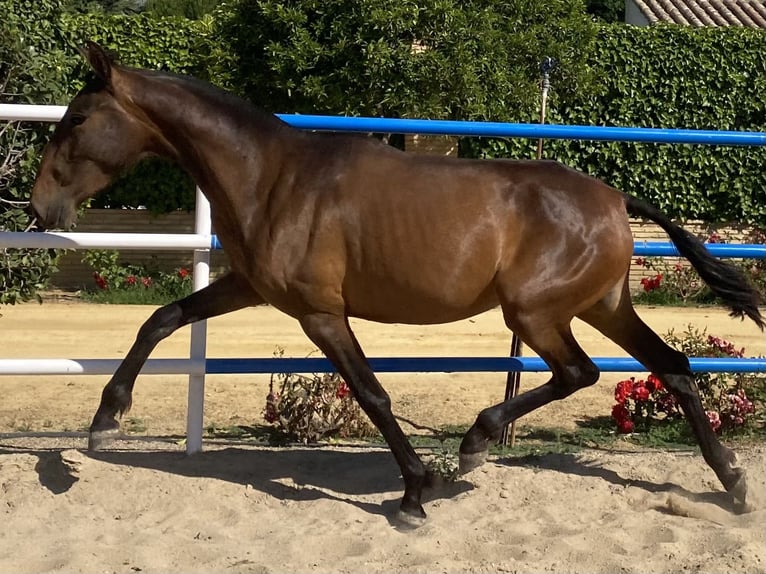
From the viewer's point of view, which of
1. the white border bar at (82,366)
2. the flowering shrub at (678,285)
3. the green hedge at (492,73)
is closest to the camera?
the white border bar at (82,366)

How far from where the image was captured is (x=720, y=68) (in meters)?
13.7

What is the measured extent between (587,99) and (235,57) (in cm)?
477

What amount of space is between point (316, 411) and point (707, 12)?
18.2 meters

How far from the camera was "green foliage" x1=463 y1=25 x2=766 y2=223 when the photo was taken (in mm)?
13523

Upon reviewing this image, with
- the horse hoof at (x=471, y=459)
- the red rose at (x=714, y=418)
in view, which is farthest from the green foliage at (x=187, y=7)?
the horse hoof at (x=471, y=459)

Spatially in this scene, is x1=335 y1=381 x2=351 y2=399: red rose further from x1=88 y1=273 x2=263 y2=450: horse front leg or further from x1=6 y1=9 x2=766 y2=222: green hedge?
x1=6 y1=9 x2=766 y2=222: green hedge

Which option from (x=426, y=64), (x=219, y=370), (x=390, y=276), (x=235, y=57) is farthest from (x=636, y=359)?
(x=235, y=57)

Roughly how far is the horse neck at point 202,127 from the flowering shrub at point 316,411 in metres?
1.68

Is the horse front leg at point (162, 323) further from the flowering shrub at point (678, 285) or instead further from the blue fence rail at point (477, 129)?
the flowering shrub at point (678, 285)

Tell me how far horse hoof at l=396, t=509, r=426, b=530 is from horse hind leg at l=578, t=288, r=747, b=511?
1161mm

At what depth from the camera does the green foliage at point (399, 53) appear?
39.2ft

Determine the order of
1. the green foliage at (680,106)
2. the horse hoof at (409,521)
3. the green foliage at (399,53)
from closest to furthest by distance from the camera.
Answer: the horse hoof at (409,521)
the green foliage at (399,53)
the green foliage at (680,106)

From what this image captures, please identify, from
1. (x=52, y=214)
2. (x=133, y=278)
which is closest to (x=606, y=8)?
(x=133, y=278)

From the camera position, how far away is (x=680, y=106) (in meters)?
13.8
